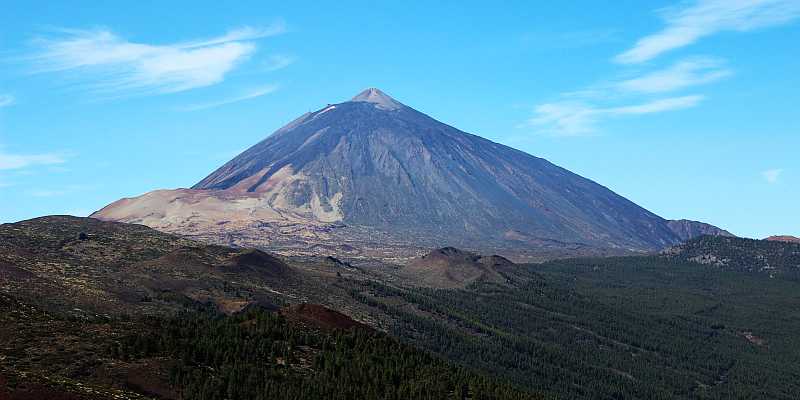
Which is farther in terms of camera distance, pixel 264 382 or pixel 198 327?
pixel 198 327

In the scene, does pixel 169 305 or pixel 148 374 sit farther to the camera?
pixel 169 305

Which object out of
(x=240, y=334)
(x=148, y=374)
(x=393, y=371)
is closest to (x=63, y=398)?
(x=148, y=374)

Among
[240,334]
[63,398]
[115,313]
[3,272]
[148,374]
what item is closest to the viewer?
[63,398]

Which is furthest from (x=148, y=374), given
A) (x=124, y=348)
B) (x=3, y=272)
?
(x=3, y=272)

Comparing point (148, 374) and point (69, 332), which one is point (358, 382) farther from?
point (69, 332)

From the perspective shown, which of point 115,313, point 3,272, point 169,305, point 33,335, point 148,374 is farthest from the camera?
point 169,305

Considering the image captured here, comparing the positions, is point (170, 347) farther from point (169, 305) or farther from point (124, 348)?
point (169, 305)

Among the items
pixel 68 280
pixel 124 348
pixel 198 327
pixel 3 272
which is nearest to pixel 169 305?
pixel 68 280

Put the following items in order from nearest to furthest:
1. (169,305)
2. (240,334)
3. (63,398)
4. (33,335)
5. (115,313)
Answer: (63,398) < (33,335) < (240,334) < (115,313) < (169,305)
